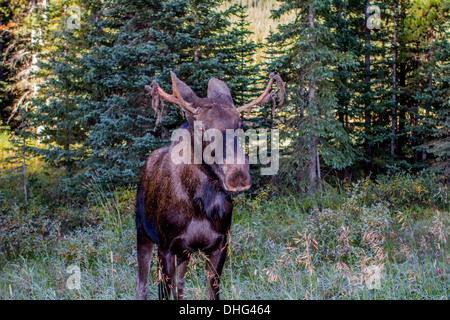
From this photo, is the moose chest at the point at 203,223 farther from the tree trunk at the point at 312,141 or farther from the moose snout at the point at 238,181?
the tree trunk at the point at 312,141

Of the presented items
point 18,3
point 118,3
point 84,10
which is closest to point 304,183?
point 118,3

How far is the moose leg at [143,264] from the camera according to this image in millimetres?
3785

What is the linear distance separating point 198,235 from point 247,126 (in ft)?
27.1

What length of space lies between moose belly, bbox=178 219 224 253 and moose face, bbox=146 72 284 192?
0.50m

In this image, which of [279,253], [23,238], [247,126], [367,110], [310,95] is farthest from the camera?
[367,110]

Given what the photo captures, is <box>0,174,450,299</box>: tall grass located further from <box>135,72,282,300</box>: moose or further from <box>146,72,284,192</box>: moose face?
<box>146,72,284,192</box>: moose face

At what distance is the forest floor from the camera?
371cm

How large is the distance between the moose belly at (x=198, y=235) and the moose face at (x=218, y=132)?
503mm

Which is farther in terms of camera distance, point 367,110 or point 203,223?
point 367,110

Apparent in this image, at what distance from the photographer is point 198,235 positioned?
3131 mm

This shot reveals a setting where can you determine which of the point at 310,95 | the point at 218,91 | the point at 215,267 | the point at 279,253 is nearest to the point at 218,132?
the point at 218,91

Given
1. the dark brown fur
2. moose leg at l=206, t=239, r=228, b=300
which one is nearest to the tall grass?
moose leg at l=206, t=239, r=228, b=300

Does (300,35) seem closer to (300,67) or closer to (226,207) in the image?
(300,67)

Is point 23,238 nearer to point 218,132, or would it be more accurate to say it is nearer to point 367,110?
point 218,132
